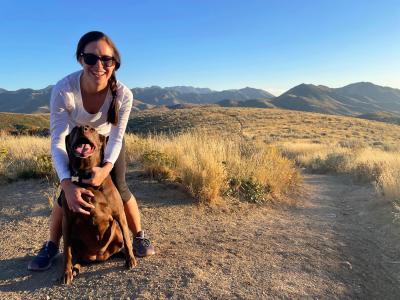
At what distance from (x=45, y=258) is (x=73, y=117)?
1351 millimetres

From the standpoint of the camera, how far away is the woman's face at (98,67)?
3.19m

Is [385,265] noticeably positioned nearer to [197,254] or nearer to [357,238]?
[357,238]

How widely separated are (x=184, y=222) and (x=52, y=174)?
111 inches

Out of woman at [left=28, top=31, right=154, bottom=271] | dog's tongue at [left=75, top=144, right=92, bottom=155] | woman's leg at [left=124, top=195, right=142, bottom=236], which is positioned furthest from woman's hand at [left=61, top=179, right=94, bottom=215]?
woman's leg at [left=124, top=195, right=142, bottom=236]

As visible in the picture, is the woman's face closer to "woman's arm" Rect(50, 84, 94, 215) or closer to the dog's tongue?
"woman's arm" Rect(50, 84, 94, 215)

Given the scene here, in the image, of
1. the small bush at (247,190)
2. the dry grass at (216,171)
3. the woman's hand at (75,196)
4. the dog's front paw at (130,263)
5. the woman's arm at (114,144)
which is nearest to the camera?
the woman's hand at (75,196)

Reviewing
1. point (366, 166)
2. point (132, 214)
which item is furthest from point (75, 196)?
point (366, 166)

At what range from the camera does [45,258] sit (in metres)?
3.62

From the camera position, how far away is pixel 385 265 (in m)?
4.26

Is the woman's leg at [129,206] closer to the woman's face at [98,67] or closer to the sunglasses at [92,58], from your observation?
the woman's face at [98,67]

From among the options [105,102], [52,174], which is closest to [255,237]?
[105,102]

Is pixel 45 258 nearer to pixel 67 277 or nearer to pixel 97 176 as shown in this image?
pixel 67 277

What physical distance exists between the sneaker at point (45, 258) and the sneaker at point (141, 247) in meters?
0.76

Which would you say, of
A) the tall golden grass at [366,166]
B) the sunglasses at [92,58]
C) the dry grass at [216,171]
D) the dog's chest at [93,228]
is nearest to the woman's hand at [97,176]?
the dog's chest at [93,228]
